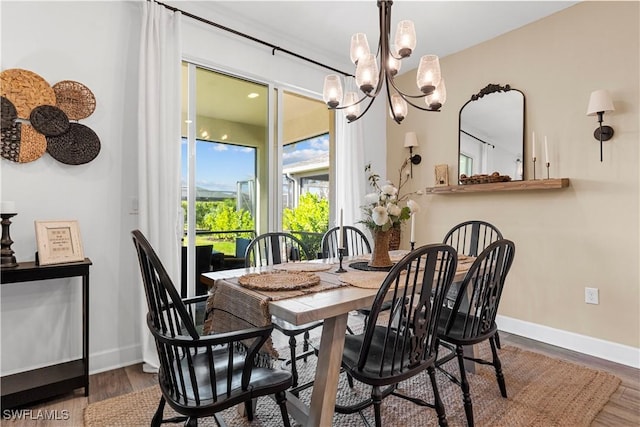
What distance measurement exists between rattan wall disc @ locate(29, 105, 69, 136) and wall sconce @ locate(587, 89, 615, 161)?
367 centimetres

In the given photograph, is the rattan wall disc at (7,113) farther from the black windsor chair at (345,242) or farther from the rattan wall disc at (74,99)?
the black windsor chair at (345,242)

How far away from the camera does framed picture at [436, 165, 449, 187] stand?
12.3 feet

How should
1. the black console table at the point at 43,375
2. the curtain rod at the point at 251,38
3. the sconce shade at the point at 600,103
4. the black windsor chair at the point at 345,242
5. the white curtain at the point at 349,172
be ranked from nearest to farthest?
the black console table at the point at 43,375, the sconce shade at the point at 600,103, the curtain rod at the point at 251,38, the black windsor chair at the point at 345,242, the white curtain at the point at 349,172

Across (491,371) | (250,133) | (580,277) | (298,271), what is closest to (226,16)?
(250,133)

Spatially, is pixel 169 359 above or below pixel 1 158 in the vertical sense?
below

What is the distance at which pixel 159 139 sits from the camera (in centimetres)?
254

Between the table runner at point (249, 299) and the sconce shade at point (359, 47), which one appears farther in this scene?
the sconce shade at point (359, 47)

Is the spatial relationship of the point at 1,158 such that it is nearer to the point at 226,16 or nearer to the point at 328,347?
the point at 226,16

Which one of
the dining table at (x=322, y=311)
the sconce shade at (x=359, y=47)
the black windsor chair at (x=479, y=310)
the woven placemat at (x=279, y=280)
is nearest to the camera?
the dining table at (x=322, y=311)

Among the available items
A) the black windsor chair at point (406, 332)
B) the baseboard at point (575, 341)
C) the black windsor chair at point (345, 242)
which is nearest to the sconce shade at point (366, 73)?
the black windsor chair at point (406, 332)

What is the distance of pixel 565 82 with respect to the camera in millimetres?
2934

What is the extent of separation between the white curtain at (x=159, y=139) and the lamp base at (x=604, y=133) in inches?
125

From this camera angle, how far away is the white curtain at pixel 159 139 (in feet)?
8.12

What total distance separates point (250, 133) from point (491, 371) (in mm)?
2750
